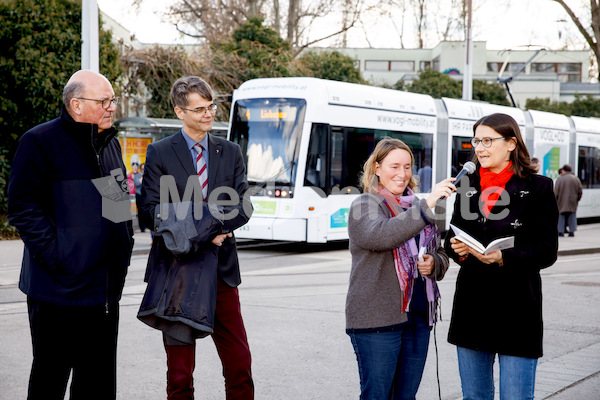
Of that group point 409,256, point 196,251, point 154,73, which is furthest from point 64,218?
point 154,73

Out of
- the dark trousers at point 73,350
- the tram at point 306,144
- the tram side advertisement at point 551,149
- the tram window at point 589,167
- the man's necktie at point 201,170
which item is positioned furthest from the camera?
the tram window at point 589,167

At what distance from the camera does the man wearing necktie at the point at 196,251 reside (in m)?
3.59

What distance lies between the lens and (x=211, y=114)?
3912mm

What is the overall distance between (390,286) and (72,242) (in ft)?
4.88

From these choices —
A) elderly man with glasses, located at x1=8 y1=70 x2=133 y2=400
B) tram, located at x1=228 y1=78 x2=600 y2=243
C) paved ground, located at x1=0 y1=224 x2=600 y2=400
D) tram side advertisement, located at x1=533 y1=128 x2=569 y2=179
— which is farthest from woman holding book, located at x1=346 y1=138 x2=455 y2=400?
tram side advertisement, located at x1=533 y1=128 x2=569 y2=179

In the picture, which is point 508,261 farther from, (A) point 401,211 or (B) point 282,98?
(B) point 282,98

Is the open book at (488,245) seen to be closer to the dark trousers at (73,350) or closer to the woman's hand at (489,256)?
the woman's hand at (489,256)

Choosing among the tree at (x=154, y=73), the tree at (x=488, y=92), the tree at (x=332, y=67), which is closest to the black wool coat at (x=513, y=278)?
the tree at (x=154, y=73)

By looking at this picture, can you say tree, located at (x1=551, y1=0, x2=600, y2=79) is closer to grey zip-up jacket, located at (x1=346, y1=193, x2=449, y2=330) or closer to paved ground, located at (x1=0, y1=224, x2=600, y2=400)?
paved ground, located at (x1=0, y1=224, x2=600, y2=400)

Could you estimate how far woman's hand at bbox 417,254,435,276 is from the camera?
3359 mm

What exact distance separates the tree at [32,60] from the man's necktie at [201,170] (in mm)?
13276

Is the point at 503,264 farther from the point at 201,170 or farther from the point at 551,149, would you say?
the point at 551,149

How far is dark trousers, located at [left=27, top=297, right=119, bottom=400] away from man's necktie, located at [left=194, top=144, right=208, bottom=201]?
2.40 feet

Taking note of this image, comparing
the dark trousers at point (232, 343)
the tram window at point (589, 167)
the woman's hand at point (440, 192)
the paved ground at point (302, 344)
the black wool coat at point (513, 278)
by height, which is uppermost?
the tram window at point (589, 167)
